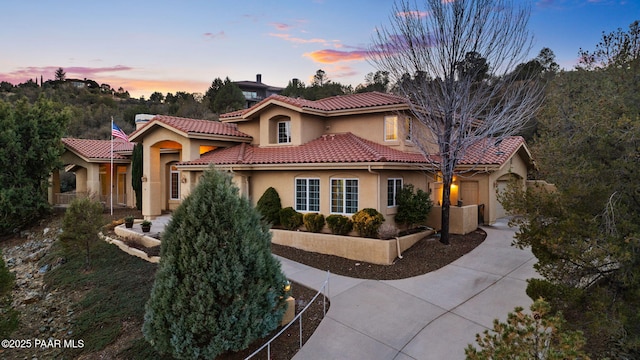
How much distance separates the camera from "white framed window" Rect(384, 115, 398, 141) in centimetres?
1620

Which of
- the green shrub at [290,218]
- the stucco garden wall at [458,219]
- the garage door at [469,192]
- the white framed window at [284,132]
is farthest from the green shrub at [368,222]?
the garage door at [469,192]

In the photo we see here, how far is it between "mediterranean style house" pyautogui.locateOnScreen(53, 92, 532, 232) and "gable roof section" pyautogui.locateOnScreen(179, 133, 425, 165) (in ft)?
0.17

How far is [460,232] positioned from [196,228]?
470 inches

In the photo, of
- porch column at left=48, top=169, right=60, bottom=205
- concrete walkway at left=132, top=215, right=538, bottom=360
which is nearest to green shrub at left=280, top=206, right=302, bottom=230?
concrete walkway at left=132, top=215, right=538, bottom=360

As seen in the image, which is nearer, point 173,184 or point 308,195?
point 308,195

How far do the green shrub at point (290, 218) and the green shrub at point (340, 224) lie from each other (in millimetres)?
1602

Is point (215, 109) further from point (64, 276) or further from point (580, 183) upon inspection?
point (580, 183)

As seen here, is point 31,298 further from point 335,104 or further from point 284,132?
point 335,104

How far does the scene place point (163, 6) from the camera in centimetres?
1694

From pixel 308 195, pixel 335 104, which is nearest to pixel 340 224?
pixel 308 195

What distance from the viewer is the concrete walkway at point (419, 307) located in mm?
6875

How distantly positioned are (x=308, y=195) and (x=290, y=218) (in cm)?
128

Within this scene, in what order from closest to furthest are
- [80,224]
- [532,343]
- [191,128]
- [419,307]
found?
[532,343]
[419,307]
[80,224]
[191,128]

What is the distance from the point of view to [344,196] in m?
14.3
